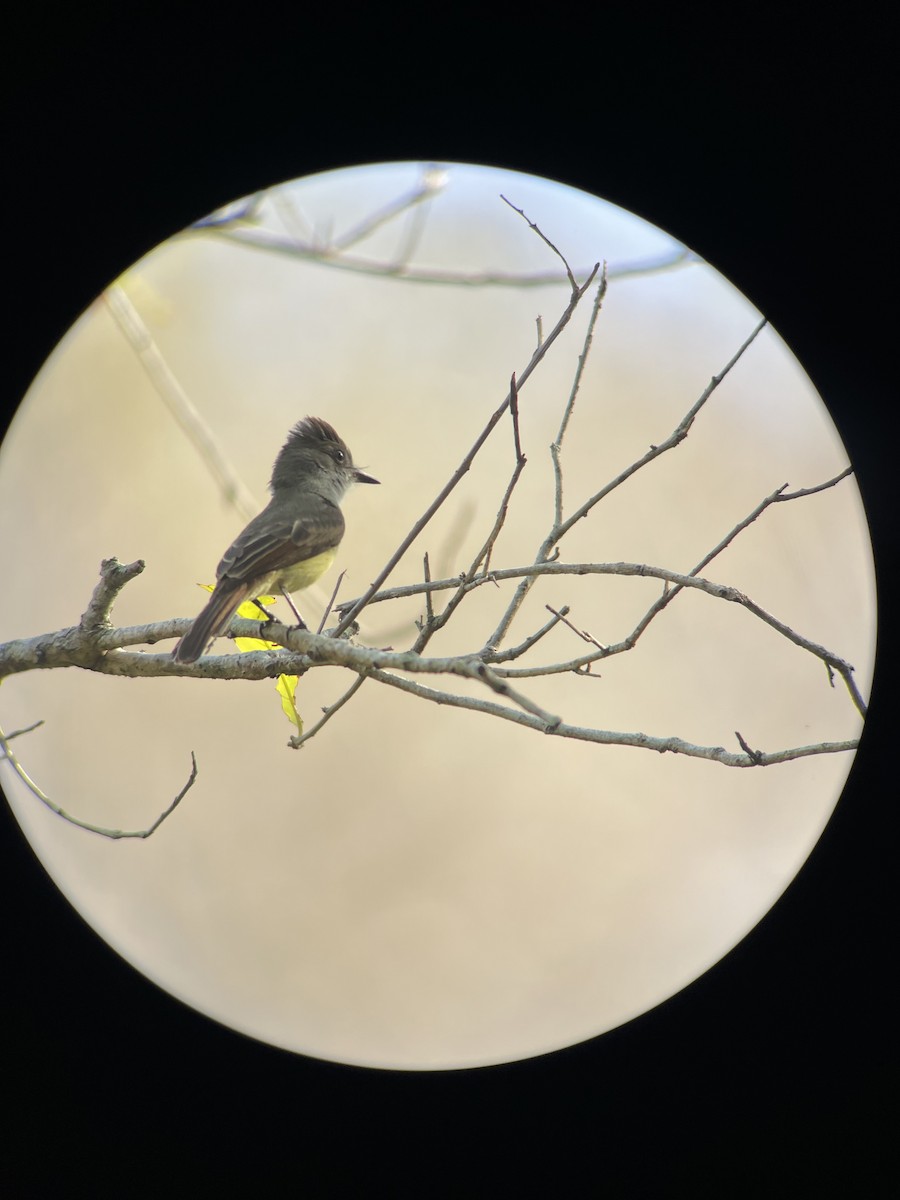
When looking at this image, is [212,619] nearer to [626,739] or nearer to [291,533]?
[291,533]

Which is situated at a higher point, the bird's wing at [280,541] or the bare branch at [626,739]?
the bird's wing at [280,541]

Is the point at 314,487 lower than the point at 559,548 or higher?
higher

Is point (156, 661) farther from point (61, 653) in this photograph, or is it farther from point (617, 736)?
point (617, 736)

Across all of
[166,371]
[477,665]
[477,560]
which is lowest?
[477,665]

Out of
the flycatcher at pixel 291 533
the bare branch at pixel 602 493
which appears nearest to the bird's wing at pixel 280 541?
the flycatcher at pixel 291 533

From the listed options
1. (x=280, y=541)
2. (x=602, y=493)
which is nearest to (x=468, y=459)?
(x=602, y=493)

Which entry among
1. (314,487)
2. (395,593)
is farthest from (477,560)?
(314,487)

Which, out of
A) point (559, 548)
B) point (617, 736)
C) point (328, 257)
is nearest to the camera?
point (617, 736)

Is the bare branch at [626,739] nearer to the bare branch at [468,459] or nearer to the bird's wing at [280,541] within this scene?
the bare branch at [468,459]
